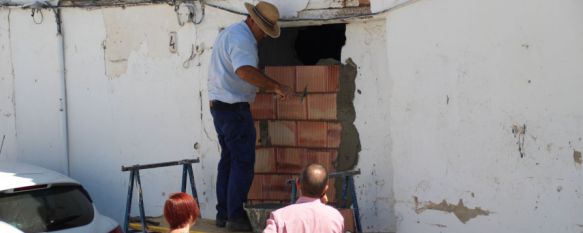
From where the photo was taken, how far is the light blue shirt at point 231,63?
5.97 m

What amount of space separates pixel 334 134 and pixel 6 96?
3.61 meters

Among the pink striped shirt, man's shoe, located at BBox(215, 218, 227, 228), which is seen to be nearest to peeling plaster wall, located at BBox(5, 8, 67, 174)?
man's shoe, located at BBox(215, 218, 227, 228)

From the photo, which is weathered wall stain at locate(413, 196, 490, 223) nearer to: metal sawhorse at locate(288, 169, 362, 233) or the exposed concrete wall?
the exposed concrete wall

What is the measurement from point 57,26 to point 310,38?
2.38 m

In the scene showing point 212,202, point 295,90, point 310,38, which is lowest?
point 212,202

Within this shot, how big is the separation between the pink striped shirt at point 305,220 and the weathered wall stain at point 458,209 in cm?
194

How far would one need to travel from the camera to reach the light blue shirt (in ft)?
19.6

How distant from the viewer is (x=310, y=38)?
24.7ft

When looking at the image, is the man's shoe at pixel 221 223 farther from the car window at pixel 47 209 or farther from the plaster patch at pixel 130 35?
the plaster patch at pixel 130 35

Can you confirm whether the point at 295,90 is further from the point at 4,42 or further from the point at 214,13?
the point at 4,42

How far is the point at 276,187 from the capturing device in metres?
6.70

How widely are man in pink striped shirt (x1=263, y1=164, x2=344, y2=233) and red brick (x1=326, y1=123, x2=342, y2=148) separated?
2.23m

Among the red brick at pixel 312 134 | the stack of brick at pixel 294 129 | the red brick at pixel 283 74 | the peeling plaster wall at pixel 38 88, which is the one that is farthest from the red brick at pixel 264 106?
the peeling plaster wall at pixel 38 88

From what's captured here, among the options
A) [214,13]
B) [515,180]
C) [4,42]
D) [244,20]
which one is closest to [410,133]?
[515,180]
